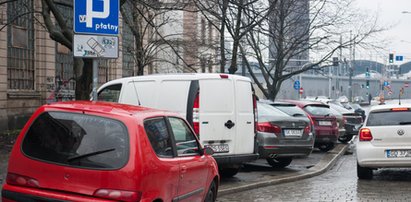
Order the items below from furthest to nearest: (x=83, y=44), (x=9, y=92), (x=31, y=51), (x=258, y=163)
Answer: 1. (x=31, y=51)
2. (x=9, y=92)
3. (x=258, y=163)
4. (x=83, y=44)

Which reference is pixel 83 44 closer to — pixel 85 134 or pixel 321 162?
pixel 85 134

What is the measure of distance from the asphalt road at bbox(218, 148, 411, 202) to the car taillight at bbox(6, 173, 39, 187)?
4.39m

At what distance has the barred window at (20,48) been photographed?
2050cm

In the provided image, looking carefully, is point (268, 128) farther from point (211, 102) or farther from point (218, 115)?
point (211, 102)

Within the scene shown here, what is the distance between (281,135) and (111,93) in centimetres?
375

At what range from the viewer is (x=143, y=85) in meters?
9.90

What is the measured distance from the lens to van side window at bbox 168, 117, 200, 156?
6.66 m

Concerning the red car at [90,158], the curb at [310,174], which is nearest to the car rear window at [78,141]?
the red car at [90,158]

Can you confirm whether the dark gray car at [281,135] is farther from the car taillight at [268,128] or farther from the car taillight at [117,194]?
the car taillight at [117,194]

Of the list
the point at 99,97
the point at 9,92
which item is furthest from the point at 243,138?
the point at 9,92

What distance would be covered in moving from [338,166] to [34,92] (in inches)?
504

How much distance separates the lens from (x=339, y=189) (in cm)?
1057

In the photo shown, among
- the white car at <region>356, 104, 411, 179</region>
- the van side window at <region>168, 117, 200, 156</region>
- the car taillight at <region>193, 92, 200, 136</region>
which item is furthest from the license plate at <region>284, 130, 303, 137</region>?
the van side window at <region>168, 117, 200, 156</region>

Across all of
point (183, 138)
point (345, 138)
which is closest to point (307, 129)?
point (183, 138)
